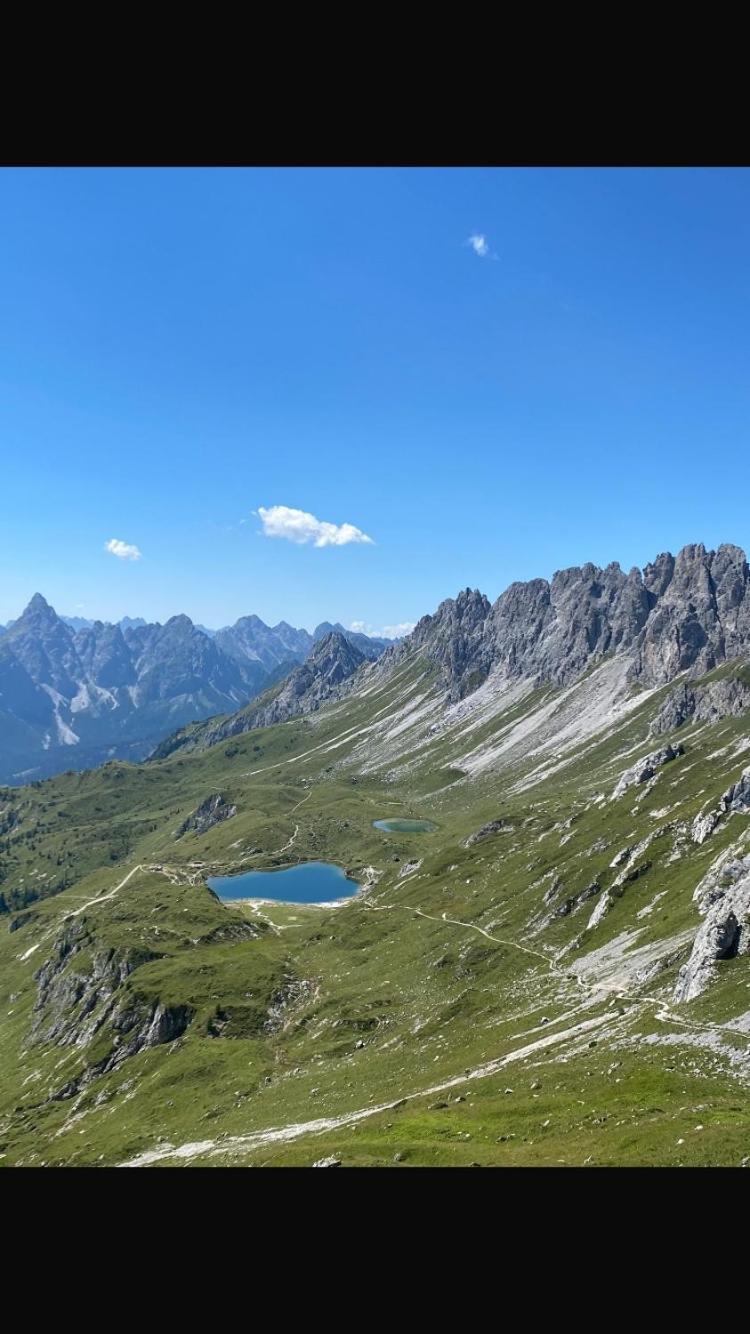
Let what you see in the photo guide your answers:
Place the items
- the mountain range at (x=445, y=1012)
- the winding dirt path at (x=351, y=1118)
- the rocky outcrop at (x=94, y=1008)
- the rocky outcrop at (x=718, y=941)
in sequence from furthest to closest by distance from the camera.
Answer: the rocky outcrop at (x=94, y=1008)
the rocky outcrop at (x=718, y=941)
the winding dirt path at (x=351, y=1118)
the mountain range at (x=445, y=1012)

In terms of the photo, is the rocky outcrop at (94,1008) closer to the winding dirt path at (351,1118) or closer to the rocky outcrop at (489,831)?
the winding dirt path at (351,1118)

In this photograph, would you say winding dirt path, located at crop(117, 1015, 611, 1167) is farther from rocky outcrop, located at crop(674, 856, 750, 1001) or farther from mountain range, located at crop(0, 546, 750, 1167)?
rocky outcrop, located at crop(674, 856, 750, 1001)

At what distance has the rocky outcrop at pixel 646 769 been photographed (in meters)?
152

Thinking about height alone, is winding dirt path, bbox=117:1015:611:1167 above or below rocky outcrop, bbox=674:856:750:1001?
below

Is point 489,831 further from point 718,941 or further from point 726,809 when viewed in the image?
point 718,941

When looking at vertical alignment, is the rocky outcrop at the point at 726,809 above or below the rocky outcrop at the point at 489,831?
above

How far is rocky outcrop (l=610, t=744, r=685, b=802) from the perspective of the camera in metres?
152

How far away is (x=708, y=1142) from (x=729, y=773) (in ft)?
361

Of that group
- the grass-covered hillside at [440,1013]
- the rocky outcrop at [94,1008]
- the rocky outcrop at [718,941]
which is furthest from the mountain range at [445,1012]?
the rocky outcrop at [94,1008]

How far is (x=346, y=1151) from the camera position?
52.3m

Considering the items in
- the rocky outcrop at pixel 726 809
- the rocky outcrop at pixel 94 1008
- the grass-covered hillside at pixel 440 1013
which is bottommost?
the rocky outcrop at pixel 94 1008

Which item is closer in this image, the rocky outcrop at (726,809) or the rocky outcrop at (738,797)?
the rocky outcrop at (738,797)

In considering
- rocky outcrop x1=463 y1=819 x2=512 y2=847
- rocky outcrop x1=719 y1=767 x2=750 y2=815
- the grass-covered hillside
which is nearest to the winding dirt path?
the grass-covered hillside
